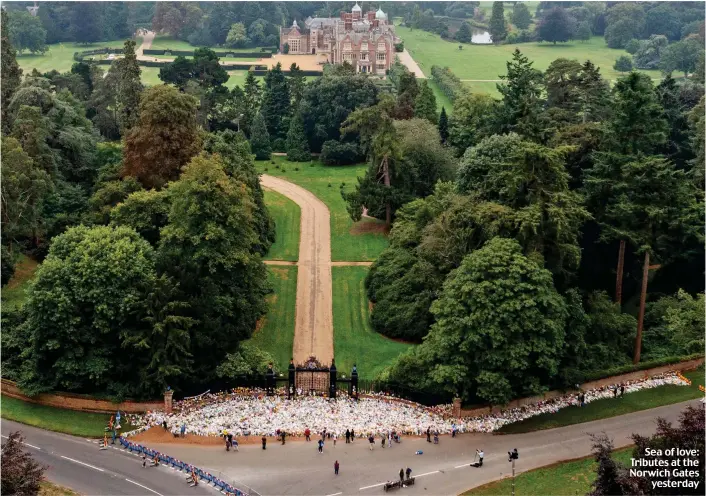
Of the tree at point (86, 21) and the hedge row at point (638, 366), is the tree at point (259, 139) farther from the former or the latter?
the tree at point (86, 21)

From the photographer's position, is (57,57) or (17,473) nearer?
(17,473)

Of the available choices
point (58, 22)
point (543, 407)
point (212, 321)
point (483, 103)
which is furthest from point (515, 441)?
point (58, 22)

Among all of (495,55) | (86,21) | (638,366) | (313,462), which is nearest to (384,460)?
(313,462)

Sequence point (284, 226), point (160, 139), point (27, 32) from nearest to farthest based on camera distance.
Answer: point (160, 139) < point (284, 226) < point (27, 32)

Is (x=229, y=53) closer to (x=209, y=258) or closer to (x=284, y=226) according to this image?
(x=284, y=226)

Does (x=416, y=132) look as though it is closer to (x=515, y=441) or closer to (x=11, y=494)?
(x=515, y=441)

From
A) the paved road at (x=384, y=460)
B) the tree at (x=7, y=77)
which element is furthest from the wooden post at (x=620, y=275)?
the tree at (x=7, y=77)
